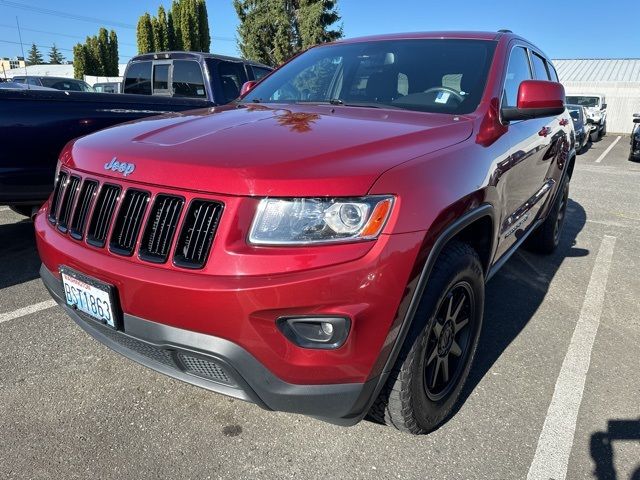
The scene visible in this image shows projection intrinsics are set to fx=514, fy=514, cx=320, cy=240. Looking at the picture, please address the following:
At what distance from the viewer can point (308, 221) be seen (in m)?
1.72

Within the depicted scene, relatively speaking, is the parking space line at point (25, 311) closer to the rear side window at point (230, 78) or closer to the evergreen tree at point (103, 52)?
the rear side window at point (230, 78)

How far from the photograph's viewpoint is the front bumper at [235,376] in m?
1.74

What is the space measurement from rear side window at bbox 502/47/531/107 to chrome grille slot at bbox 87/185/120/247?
209 cm

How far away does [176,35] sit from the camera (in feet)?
124

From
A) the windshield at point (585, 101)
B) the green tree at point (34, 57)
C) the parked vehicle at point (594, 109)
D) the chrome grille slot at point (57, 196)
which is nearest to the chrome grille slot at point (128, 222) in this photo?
the chrome grille slot at point (57, 196)

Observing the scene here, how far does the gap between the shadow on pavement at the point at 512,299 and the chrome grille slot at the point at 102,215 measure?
1.80m

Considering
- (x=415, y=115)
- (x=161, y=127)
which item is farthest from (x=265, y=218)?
(x=415, y=115)

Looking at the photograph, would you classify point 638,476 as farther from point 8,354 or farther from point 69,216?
point 8,354

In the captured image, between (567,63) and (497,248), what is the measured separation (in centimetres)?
4186

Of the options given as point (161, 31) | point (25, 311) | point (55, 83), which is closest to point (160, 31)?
point (161, 31)

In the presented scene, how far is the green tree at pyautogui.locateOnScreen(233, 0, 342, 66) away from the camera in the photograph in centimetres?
2831

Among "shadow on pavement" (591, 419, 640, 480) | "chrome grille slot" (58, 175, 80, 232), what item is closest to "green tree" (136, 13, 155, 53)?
"chrome grille slot" (58, 175, 80, 232)

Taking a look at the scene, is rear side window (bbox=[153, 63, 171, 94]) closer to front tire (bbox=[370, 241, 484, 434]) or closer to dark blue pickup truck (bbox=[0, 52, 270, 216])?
dark blue pickup truck (bbox=[0, 52, 270, 216])

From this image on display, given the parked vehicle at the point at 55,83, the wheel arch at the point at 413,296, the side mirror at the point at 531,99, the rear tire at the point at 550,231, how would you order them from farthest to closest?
the parked vehicle at the point at 55,83 → the rear tire at the point at 550,231 → the side mirror at the point at 531,99 → the wheel arch at the point at 413,296
